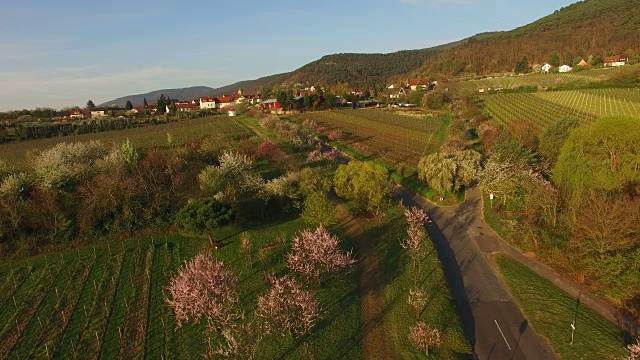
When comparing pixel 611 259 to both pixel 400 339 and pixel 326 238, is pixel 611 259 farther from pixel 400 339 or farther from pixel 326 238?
pixel 326 238

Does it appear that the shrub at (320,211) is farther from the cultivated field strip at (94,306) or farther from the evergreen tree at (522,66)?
the evergreen tree at (522,66)

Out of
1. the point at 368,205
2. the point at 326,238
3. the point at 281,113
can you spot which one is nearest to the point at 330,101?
the point at 281,113

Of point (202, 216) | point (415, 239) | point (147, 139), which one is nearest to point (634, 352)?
point (415, 239)

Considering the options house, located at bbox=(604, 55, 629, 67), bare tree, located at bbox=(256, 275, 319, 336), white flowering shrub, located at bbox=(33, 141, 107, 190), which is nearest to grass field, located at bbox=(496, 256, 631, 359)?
bare tree, located at bbox=(256, 275, 319, 336)

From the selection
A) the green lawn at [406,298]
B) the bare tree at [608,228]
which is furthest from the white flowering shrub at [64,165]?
the bare tree at [608,228]

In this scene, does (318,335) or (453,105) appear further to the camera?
(453,105)

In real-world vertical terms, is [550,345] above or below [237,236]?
below
